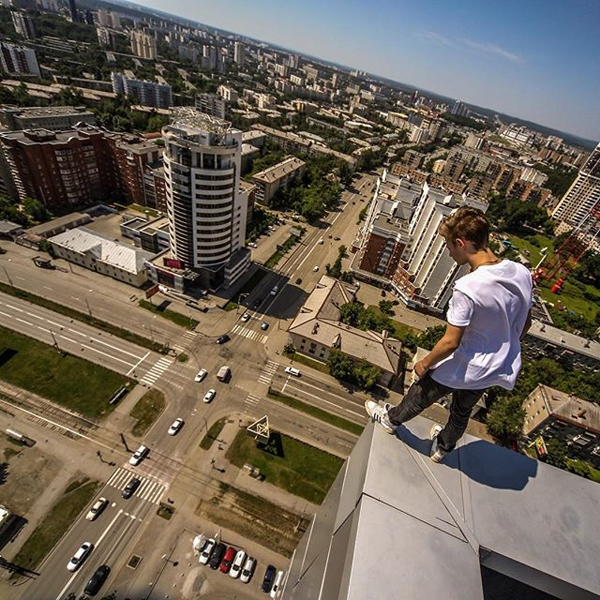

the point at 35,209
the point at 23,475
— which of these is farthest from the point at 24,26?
the point at 23,475

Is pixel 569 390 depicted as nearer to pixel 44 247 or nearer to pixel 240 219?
pixel 240 219

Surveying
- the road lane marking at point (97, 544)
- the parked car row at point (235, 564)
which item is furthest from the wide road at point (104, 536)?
the parked car row at point (235, 564)

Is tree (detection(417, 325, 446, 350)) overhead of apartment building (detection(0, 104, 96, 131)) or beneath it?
beneath

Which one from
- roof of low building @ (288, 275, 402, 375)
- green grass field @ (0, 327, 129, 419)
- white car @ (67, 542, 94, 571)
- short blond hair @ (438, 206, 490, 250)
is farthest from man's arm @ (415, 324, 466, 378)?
green grass field @ (0, 327, 129, 419)

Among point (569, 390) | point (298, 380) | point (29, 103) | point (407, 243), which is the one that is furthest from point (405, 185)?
point (29, 103)

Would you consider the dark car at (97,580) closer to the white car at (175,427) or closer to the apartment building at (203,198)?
the white car at (175,427)

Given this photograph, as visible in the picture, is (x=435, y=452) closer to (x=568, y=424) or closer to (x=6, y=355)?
(x=568, y=424)

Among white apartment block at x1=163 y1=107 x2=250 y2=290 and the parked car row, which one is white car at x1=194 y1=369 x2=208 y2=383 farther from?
the parked car row
